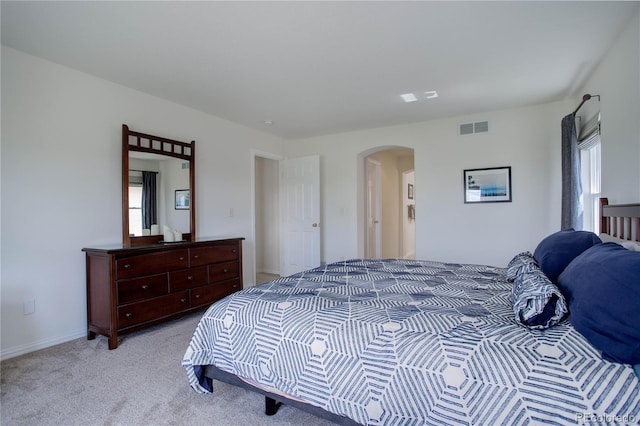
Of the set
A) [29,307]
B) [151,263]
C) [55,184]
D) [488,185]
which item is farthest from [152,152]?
[488,185]

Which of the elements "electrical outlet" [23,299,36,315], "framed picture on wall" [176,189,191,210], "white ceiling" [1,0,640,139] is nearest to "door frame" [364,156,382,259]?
"white ceiling" [1,0,640,139]

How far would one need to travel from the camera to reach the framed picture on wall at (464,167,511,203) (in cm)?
406

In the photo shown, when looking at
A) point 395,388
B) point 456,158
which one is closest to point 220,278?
point 395,388

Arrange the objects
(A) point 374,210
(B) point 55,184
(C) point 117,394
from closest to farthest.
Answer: (C) point 117,394
(B) point 55,184
(A) point 374,210

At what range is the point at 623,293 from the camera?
102cm

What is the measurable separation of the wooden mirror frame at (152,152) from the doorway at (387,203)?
2.57 m

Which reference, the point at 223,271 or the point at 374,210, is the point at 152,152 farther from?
the point at 374,210

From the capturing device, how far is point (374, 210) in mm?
6113

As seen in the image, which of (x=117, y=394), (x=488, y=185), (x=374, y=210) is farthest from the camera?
(x=374, y=210)

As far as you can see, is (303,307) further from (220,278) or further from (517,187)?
(517,187)

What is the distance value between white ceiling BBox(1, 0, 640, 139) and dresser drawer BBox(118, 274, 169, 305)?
191 centimetres

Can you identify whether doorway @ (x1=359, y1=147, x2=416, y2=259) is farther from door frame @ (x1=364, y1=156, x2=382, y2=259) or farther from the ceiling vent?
the ceiling vent

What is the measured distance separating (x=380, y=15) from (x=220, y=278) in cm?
301

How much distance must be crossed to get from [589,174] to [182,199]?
445cm
